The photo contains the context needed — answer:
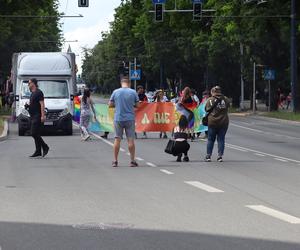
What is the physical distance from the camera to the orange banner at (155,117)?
28.2 m

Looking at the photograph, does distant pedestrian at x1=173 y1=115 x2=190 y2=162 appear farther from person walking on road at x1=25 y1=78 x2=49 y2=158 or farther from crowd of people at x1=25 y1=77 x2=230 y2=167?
person walking on road at x1=25 y1=78 x2=49 y2=158

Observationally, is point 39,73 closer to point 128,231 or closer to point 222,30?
point 128,231

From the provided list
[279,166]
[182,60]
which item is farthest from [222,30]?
[279,166]

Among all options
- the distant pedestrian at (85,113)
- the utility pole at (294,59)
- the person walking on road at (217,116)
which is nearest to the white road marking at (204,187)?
the person walking on road at (217,116)

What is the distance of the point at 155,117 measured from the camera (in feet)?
92.6

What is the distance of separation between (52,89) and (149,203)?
66.0ft

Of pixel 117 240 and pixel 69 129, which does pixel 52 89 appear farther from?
pixel 117 240

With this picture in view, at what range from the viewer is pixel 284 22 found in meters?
49.4

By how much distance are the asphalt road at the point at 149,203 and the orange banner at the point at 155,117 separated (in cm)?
796

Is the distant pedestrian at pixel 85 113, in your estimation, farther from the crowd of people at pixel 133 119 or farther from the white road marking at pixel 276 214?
the white road marking at pixel 276 214

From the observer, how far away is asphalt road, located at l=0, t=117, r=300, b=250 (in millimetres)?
8367

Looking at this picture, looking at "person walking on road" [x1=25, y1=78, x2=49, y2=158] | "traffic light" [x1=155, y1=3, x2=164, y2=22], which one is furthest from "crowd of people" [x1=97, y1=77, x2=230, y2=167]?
"traffic light" [x1=155, y1=3, x2=164, y2=22]

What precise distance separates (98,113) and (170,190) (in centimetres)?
1703

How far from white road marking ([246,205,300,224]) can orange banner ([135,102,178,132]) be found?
682 inches
